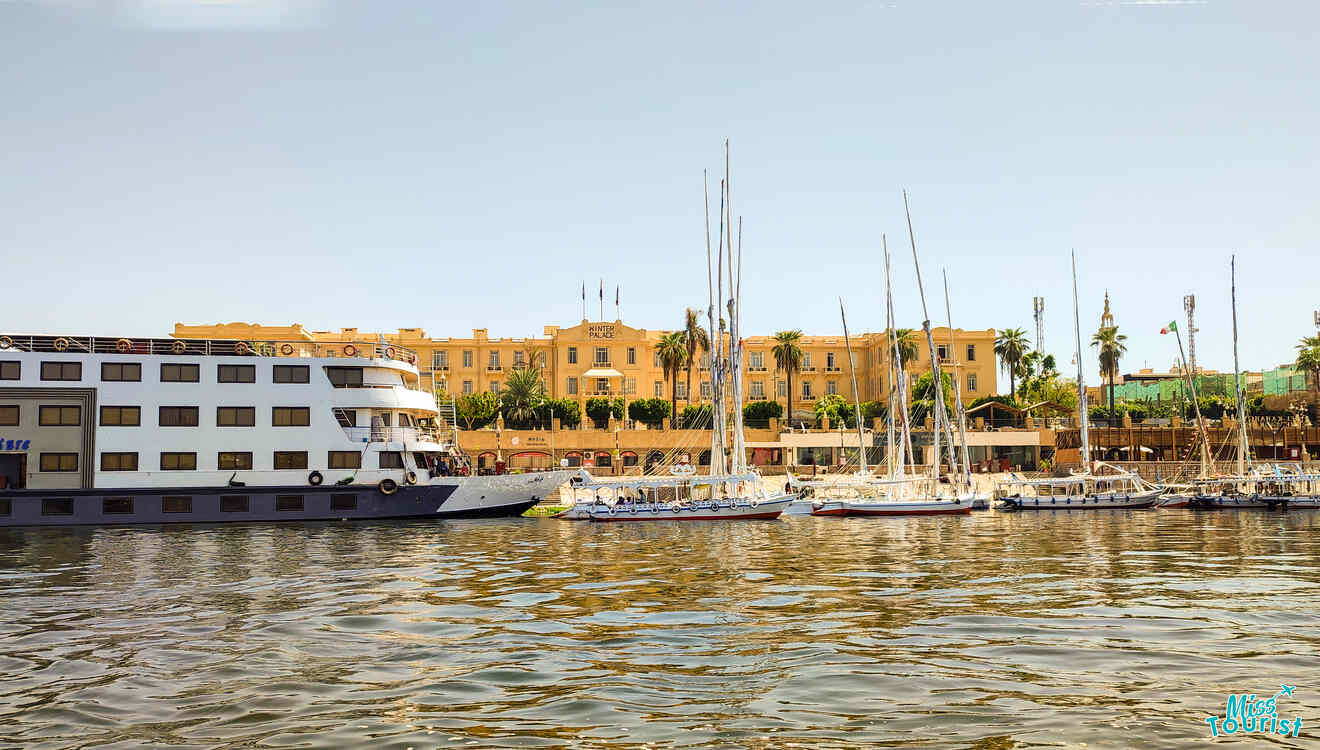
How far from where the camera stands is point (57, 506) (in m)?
46.1

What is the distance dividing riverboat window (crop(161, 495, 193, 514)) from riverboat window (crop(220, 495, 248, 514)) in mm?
1343

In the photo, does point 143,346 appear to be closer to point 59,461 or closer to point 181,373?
point 181,373

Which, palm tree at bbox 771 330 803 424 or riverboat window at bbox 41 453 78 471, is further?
palm tree at bbox 771 330 803 424

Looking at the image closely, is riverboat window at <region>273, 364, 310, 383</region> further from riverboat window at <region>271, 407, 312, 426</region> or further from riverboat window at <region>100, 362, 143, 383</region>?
riverboat window at <region>100, 362, 143, 383</region>

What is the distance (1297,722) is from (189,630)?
18.0 m

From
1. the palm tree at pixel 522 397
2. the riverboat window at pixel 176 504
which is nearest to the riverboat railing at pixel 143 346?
the riverboat window at pixel 176 504

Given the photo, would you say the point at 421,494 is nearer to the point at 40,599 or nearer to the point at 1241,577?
the point at 40,599

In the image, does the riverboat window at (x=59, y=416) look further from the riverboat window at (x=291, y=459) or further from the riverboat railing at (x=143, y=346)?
the riverboat window at (x=291, y=459)

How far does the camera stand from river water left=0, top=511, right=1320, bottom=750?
12.8m

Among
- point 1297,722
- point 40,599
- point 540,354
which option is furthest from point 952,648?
point 540,354

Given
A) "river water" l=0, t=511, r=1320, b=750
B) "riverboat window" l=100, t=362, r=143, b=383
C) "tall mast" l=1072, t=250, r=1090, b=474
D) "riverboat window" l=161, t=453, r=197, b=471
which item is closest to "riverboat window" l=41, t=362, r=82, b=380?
"riverboat window" l=100, t=362, r=143, b=383

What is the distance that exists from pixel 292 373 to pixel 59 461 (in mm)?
10407

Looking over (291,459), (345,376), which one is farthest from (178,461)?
(345,376)

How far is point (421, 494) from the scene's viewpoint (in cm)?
4938
